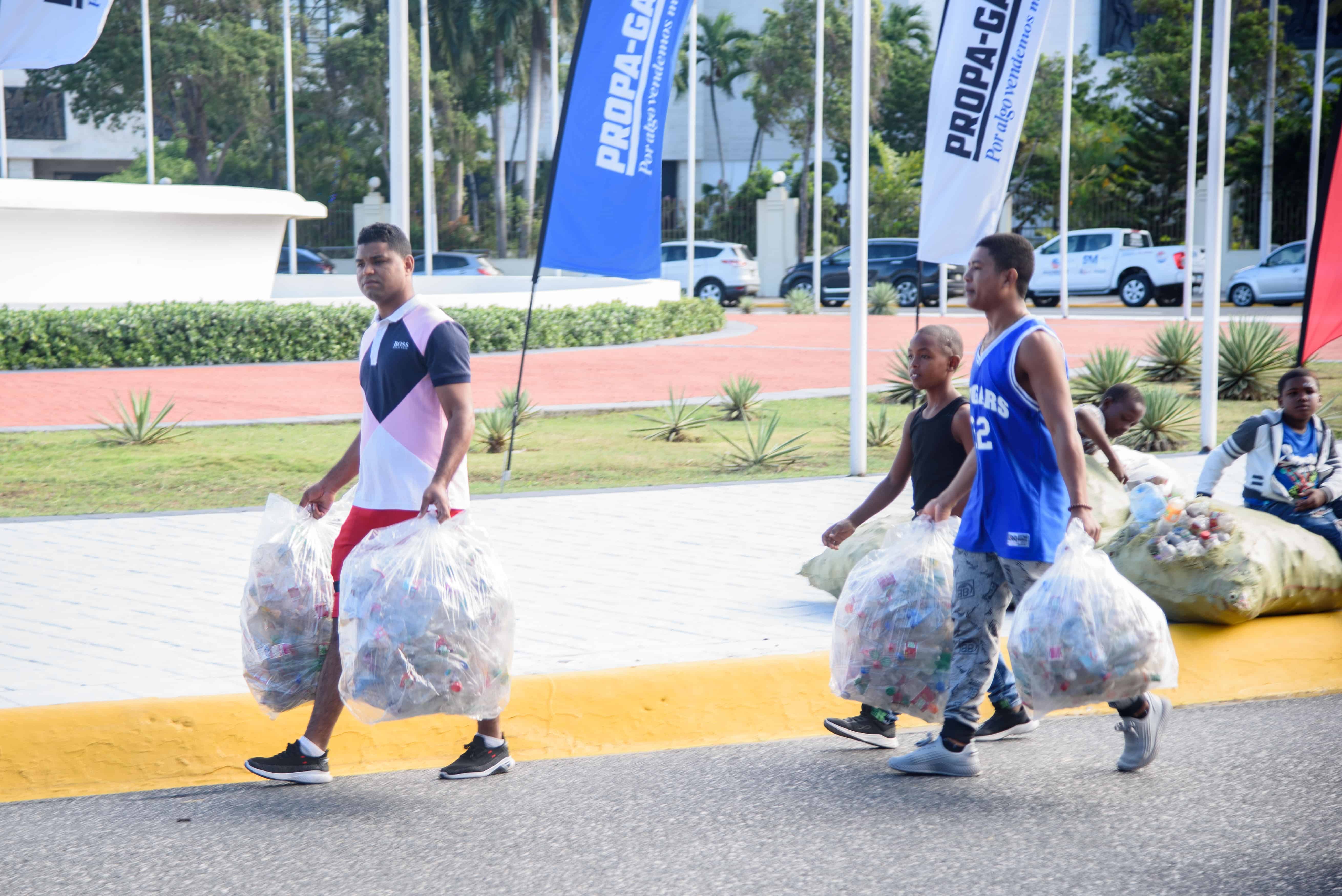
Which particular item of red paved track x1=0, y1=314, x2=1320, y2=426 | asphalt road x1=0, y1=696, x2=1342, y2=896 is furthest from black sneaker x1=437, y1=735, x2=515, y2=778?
red paved track x1=0, y1=314, x2=1320, y2=426

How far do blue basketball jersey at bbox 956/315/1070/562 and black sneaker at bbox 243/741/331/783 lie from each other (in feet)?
6.99

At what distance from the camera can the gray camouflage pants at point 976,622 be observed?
4.35m

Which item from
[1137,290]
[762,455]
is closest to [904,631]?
[762,455]

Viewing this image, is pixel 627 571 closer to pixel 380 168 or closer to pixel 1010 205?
pixel 1010 205

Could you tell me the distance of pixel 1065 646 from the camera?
407cm

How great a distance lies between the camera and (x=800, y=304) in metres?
31.9

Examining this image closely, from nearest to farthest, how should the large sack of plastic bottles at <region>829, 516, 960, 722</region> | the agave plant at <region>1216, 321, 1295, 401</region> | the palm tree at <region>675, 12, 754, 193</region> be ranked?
the large sack of plastic bottles at <region>829, 516, 960, 722</region> → the agave plant at <region>1216, 321, 1295, 401</region> → the palm tree at <region>675, 12, 754, 193</region>

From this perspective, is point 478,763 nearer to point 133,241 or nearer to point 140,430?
point 140,430

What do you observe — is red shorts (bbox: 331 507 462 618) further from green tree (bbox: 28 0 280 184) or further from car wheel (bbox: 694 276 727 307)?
green tree (bbox: 28 0 280 184)

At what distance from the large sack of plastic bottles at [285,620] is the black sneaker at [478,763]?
504 mm

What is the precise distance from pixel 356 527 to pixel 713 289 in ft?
106

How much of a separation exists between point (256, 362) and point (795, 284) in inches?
771

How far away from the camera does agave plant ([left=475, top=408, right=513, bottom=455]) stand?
12.1 meters

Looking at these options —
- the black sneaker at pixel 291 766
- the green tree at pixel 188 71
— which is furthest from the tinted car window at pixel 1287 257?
the green tree at pixel 188 71
